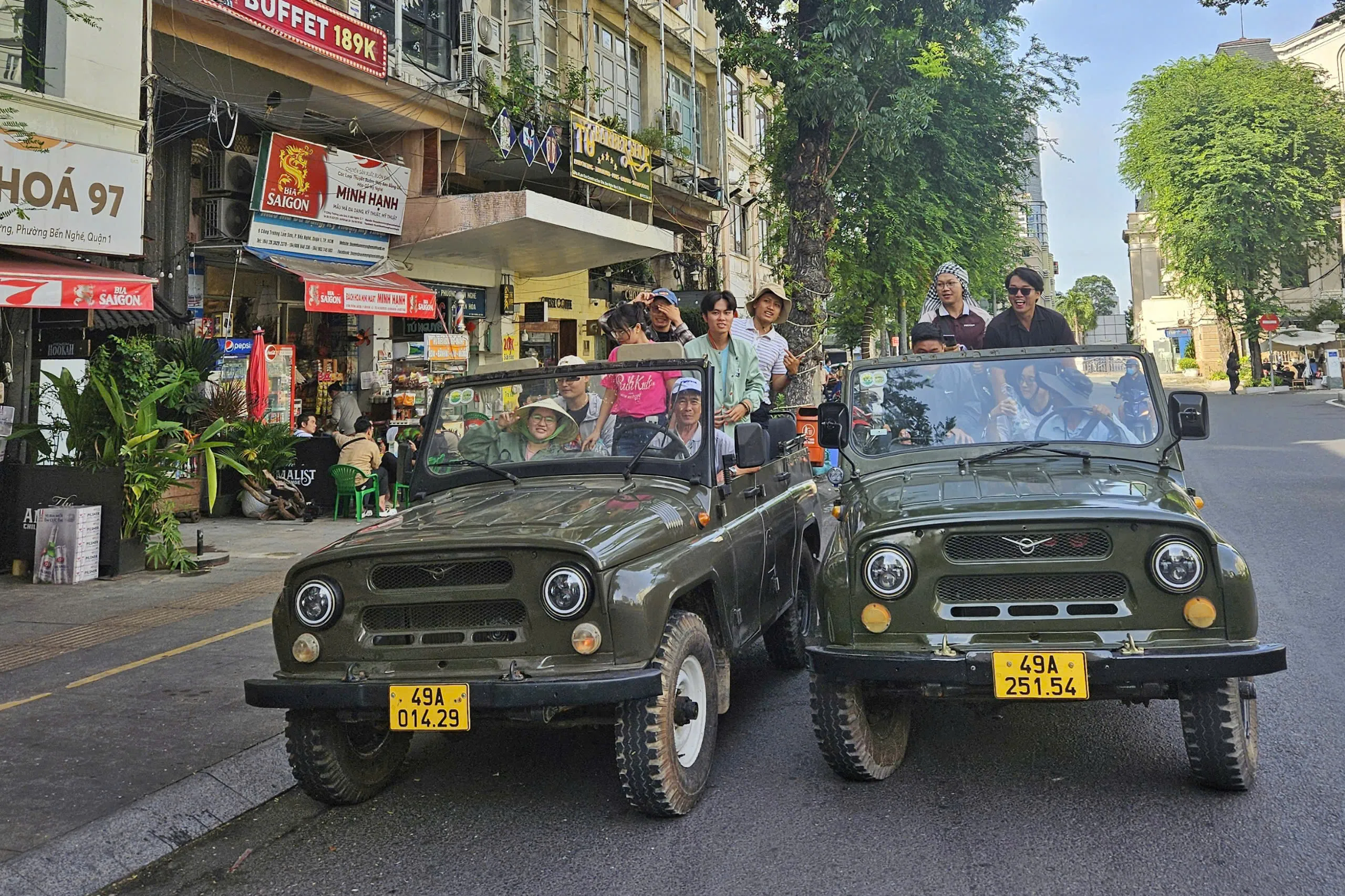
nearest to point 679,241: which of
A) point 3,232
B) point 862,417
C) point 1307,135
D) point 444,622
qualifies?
point 3,232

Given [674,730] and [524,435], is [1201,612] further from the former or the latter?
[524,435]

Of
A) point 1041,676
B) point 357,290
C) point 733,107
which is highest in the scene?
point 733,107

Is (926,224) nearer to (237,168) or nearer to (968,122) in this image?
(968,122)

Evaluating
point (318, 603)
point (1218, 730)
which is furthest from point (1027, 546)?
point (318, 603)

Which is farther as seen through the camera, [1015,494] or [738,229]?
[738,229]

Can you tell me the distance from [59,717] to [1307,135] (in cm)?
5244

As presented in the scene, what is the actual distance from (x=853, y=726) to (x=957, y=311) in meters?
4.21

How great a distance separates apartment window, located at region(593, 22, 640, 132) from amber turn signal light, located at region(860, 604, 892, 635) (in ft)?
58.3

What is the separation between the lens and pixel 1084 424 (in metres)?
4.96

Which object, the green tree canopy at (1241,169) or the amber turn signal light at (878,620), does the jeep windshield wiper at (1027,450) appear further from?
the green tree canopy at (1241,169)

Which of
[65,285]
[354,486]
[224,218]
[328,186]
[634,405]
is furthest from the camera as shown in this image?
[328,186]

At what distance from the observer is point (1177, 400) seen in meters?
4.88

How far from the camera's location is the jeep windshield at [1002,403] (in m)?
4.96

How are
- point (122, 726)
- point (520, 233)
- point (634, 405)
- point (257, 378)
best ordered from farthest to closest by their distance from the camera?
point (520, 233) → point (257, 378) → point (122, 726) → point (634, 405)
